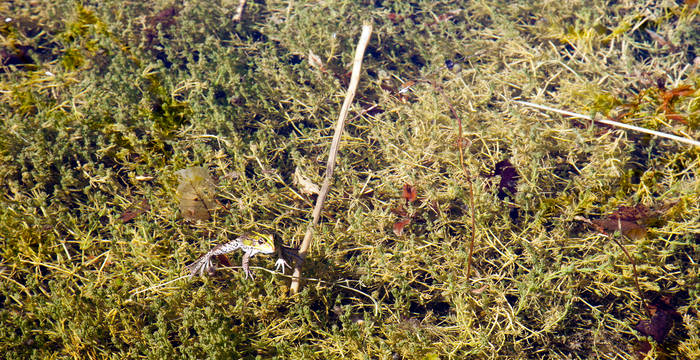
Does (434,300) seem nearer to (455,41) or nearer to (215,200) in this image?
(215,200)

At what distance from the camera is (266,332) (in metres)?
2.66

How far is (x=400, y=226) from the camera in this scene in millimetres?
3047

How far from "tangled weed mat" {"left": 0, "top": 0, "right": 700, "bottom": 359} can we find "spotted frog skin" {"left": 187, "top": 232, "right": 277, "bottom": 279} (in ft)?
0.40

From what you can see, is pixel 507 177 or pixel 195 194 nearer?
pixel 195 194

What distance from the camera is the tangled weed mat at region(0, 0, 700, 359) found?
265 cm

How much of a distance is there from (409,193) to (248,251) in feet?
3.86

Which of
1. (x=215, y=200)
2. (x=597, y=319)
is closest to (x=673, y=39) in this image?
(x=597, y=319)

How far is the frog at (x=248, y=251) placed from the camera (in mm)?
2537

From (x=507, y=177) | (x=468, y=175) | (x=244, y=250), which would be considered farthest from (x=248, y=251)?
(x=507, y=177)

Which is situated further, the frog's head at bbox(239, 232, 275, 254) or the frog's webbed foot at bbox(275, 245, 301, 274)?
the frog's webbed foot at bbox(275, 245, 301, 274)

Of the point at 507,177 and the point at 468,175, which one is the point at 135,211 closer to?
the point at 468,175

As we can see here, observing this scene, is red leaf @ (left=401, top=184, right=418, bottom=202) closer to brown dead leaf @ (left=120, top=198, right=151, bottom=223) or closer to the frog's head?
the frog's head

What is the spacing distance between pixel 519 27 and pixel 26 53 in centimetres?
431

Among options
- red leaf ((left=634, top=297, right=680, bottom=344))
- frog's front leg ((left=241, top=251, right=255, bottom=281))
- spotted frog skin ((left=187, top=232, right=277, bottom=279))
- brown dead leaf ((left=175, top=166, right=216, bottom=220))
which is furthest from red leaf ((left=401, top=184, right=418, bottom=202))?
red leaf ((left=634, top=297, right=680, bottom=344))
